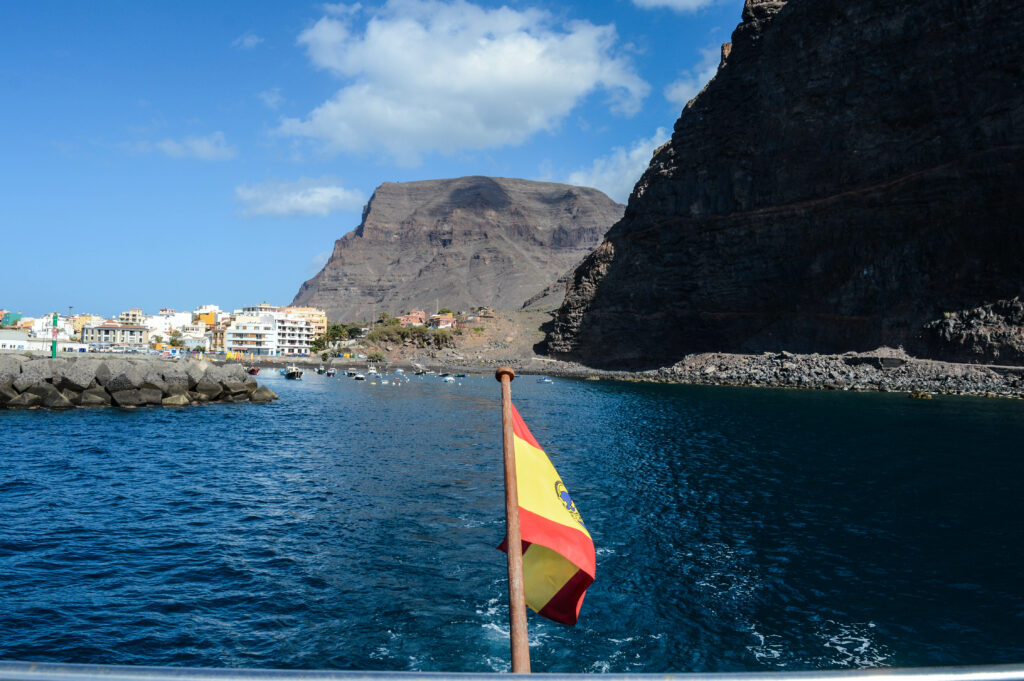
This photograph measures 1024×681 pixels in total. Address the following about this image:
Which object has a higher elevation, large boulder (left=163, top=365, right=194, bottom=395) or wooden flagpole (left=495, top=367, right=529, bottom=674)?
wooden flagpole (left=495, top=367, right=529, bottom=674)

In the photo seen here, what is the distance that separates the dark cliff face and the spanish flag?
81.6 metres

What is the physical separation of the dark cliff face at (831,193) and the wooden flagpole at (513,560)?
8245cm

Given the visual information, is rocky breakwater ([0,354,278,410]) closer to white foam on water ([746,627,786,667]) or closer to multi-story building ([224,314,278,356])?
white foam on water ([746,627,786,667])

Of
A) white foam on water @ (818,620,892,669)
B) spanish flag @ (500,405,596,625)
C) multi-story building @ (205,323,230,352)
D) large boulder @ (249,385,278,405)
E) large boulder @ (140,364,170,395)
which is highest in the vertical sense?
multi-story building @ (205,323,230,352)

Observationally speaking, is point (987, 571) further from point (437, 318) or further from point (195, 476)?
point (437, 318)

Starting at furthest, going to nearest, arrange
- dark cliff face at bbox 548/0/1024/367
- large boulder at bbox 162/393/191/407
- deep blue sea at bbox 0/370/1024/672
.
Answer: dark cliff face at bbox 548/0/1024/367
large boulder at bbox 162/393/191/407
deep blue sea at bbox 0/370/1024/672

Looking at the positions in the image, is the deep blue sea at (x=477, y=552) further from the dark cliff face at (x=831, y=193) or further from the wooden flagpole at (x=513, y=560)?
the dark cliff face at (x=831, y=193)

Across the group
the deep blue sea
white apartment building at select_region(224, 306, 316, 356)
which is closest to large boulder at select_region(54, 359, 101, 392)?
the deep blue sea

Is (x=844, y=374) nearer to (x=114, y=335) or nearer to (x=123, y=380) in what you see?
(x=123, y=380)

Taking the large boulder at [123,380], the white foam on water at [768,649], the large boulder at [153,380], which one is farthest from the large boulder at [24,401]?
the white foam on water at [768,649]

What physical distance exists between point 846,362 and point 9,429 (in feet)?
268

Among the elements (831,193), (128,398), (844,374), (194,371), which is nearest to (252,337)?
(194,371)

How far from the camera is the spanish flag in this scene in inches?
206

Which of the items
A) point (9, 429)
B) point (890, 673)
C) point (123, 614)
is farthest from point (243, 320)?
point (890, 673)
